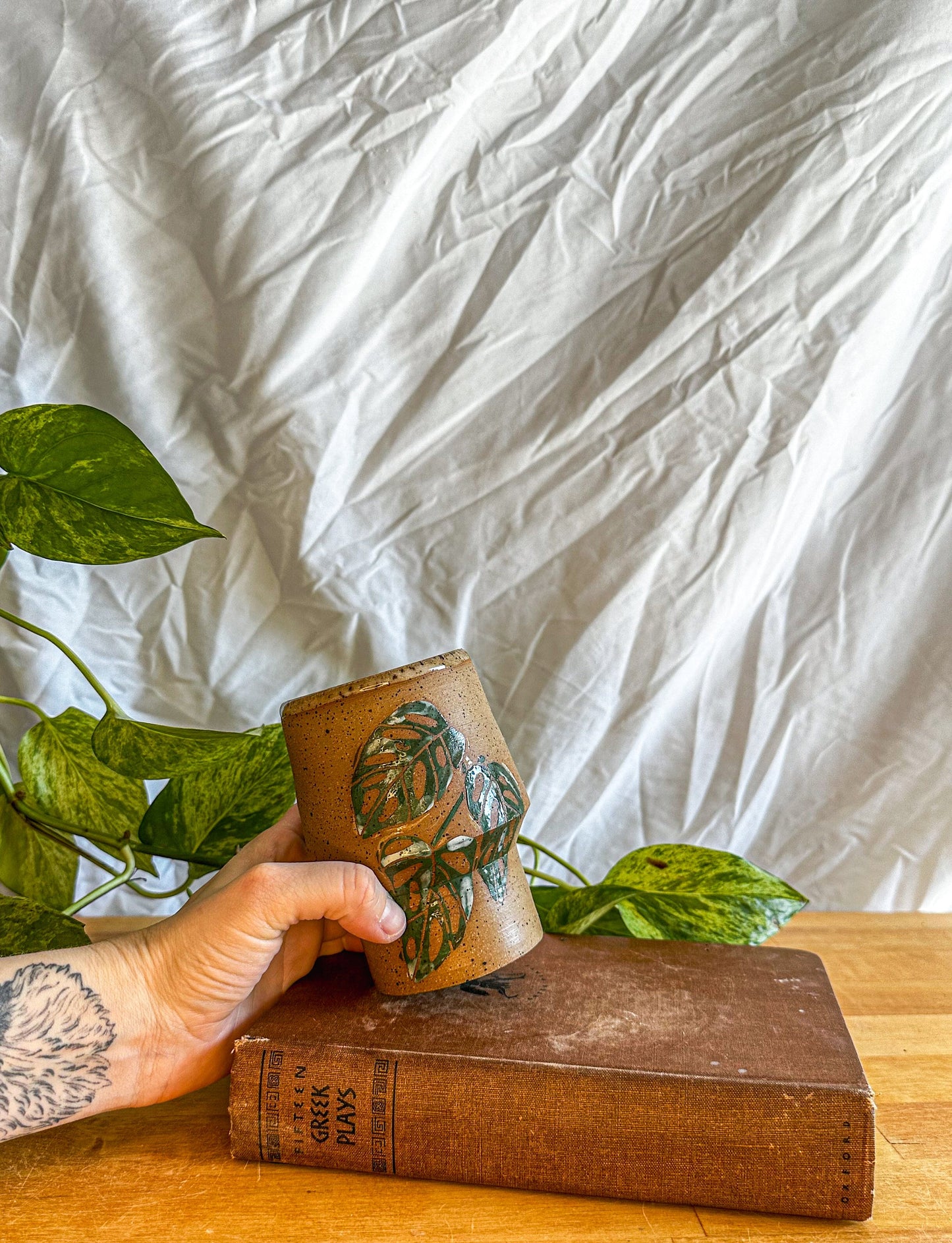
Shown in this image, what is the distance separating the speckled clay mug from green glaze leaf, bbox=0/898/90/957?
0.19 metres

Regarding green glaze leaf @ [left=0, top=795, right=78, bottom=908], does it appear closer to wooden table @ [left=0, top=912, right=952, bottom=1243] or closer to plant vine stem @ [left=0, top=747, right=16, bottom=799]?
plant vine stem @ [left=0, top=747, right=16, bottom=799]

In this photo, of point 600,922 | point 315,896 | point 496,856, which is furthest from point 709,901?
point 315,896

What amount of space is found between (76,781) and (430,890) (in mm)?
378

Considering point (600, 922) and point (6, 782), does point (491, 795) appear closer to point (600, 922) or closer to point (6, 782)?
point (600, 922)

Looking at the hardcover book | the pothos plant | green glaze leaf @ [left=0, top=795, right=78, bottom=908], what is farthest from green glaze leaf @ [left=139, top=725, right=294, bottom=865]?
the hardcover book

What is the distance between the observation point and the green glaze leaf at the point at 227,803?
805 millimetres

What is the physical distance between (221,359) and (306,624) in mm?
260

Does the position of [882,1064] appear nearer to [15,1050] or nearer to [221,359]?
[15,1050]

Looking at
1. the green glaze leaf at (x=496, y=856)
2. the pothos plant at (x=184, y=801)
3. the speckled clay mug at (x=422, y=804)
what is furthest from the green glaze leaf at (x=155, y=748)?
the green glaze leaf at (x=496, y=856)

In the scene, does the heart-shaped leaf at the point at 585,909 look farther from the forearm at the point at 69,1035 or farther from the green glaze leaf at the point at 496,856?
the forearm at the point at 69,1035

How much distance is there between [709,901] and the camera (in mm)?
794

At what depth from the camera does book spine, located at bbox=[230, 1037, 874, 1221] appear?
0.54 m

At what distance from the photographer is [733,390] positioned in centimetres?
93

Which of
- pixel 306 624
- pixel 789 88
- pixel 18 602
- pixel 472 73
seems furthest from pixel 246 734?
pixel 789 88
